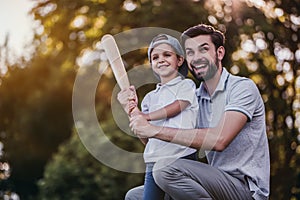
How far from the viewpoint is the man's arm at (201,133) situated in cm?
398

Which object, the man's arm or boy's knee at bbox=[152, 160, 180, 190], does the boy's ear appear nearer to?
the man's arm

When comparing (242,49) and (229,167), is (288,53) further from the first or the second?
(229,167)

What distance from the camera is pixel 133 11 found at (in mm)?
15008

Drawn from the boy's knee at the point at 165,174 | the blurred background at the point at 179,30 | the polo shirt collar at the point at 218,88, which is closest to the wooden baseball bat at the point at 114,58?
the polo shirt collar at the point at 218,88

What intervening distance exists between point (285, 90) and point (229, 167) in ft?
34.0

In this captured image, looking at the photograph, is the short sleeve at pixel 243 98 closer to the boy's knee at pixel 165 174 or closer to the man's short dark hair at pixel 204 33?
the man's short dark hair at pixel 204 33

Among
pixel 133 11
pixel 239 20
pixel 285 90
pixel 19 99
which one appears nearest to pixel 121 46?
pixel 133 11

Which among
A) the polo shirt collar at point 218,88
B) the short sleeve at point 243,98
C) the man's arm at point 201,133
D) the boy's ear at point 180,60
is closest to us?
the man's arm at point 201,133

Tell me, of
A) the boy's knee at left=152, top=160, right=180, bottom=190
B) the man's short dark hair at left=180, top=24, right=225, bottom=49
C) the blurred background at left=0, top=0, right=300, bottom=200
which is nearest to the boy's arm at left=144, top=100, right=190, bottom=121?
the boy's knee at left=152, top=160, right=180, bottom=190

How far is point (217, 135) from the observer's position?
4.06 metres

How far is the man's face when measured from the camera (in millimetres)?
4336

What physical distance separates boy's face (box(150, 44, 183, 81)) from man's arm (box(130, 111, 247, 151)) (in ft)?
1.44

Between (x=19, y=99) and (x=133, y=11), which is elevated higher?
(x=133, y=11)

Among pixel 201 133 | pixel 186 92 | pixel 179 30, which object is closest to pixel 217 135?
pixel 201 133
